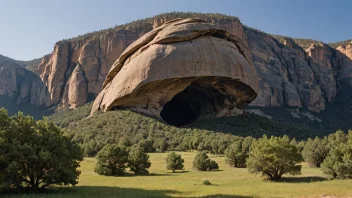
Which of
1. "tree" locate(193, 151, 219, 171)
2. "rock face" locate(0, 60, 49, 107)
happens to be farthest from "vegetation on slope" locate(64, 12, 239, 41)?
"tree" locate(193, 151, 219, 171)

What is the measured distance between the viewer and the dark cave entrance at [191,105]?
80.0m

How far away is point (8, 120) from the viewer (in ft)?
70.4

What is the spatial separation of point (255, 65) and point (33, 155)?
127m

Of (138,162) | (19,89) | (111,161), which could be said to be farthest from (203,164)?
(19,89)

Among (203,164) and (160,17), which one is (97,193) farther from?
(160,17)

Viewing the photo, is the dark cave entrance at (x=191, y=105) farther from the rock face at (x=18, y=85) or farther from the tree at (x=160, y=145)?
the rock face at (x=18, y=85)

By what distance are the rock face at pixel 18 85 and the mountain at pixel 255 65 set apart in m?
4.65

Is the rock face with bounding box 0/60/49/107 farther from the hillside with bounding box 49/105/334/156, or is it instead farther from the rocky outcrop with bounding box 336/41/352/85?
the rocky outcrop with bounding box 336/41/352/85

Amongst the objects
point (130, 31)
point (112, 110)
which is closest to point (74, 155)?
point (112, 110)

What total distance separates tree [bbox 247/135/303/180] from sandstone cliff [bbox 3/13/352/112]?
92.7m

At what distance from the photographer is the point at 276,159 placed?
2852cm

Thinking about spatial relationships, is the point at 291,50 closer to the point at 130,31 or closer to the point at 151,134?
the point at 130,31

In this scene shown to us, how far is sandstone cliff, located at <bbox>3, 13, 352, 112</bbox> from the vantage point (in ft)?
434

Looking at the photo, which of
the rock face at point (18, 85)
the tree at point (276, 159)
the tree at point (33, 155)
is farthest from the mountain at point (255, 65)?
the tree at point (33, 155)
